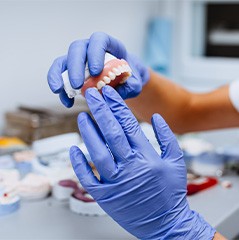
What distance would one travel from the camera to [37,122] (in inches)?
64.0

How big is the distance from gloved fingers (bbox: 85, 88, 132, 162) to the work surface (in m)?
0.24

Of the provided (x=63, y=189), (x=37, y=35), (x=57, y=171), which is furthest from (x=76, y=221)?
(x=37, y=35)

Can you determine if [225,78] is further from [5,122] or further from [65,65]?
[65,65]

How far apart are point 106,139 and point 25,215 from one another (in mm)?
357

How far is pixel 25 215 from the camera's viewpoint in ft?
3.66

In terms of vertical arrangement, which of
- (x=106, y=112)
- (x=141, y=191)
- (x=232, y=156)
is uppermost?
(x=106, y=112)

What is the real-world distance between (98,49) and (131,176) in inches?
11.7

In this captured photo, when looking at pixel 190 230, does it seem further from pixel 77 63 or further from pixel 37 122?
pixel 37 122

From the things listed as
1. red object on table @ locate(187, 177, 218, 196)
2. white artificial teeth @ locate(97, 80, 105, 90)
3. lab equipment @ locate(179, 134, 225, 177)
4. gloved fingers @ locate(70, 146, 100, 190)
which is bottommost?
lab equipment @ locate(179, 134, 225, 177)

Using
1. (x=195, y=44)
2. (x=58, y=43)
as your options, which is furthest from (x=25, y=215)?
A: (x=195, y=44)

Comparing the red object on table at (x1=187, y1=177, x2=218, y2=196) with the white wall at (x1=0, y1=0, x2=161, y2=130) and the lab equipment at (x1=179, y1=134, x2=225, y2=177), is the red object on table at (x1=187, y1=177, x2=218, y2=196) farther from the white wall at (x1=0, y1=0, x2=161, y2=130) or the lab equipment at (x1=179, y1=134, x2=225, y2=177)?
the white wall at (x1=0, y1=0, x2=161, y2=130)

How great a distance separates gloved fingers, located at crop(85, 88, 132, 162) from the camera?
0.88 m

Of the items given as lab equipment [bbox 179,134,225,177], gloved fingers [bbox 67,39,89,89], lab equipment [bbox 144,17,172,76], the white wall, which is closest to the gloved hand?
gloved fingers [bbox 67,39,89,89]

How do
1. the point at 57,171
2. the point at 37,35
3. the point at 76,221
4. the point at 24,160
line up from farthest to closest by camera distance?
the point at 37,35 < the point at 24,160 < the point at 57,171 < the point at 76,221
